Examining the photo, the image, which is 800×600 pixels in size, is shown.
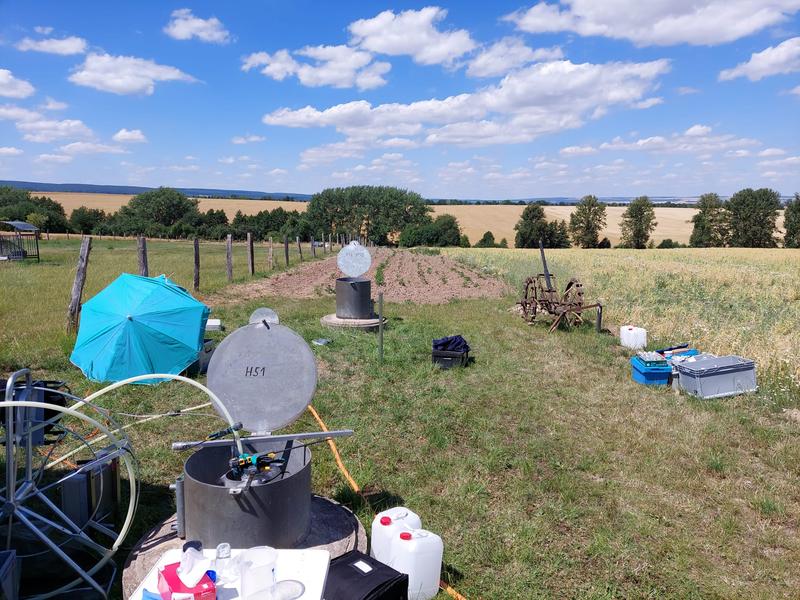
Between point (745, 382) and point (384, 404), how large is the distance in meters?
5.18

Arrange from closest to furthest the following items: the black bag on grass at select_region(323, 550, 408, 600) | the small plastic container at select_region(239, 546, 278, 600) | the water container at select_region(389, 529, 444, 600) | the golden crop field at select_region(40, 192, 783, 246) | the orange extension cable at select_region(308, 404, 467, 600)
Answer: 1. the small plastic container at select_region(239, 546, 278, 600)
2. the black bag on grass at select_region(323, 550, 408, 600)
3. the water container at select_region(389, 529, 444, 600)
4. the orange extension cable at select_region(308, 404, 467, 600)
5. the golden crop field at select_region(40, 192, 783, 246)

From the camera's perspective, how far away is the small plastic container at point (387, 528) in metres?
3.70

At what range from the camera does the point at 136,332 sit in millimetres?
7707

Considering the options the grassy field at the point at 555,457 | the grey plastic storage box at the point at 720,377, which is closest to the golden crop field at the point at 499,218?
the grassy field at the point at 555,457

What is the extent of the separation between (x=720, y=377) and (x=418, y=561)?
6093mm

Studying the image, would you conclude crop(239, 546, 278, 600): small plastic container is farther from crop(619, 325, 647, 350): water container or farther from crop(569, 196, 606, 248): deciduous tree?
crop(569, 196, 606, 248): deciduous tree

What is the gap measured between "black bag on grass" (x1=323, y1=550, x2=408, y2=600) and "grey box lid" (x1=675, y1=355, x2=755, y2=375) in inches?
242

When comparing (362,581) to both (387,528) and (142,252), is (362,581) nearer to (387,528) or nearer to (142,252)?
(387,528)

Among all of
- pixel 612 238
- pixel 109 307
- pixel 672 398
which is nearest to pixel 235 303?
pixel 109 307

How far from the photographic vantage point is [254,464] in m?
3.75

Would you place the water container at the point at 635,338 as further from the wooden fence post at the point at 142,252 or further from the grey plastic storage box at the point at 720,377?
the wooden fence post at the point at 142,252

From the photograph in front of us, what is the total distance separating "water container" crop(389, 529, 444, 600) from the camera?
357cm

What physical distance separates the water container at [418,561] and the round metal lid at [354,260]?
8.45 metres

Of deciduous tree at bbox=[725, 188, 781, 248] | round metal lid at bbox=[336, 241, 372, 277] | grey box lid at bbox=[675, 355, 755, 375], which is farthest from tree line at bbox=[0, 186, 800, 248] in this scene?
grey box lid at bbox=[675, 355, 755, 375]
